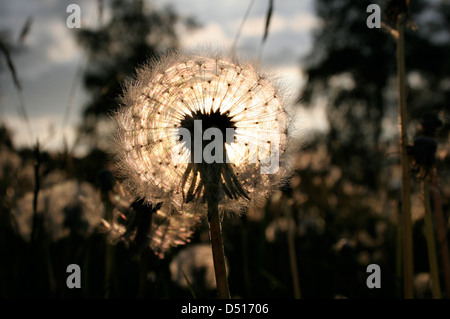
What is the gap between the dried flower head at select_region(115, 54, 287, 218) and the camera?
164 cm

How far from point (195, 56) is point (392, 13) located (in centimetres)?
98

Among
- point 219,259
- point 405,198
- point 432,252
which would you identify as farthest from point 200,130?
point 432,252

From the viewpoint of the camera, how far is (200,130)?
166 cm

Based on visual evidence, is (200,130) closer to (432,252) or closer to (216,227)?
(216,227)

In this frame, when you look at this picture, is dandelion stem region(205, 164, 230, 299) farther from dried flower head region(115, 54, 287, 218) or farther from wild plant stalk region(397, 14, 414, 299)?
wild plant stalk region(397, 14, 414, 299)

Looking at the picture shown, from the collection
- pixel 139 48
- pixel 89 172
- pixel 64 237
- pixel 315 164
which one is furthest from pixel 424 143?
pixel 139 48

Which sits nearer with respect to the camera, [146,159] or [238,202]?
[238,202]

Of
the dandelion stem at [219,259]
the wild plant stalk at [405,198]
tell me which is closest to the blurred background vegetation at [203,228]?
the wild plant stalk at [405,198]

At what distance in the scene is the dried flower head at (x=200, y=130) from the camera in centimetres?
164

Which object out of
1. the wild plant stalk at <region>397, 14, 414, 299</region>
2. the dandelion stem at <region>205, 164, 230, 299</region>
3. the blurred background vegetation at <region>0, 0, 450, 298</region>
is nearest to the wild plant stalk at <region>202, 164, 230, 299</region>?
the dandelion stem at <region>205, 164, 230, 299</region>

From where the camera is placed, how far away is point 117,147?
5.57 ft

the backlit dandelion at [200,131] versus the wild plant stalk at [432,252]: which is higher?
the backlit dandelion at [200,131]

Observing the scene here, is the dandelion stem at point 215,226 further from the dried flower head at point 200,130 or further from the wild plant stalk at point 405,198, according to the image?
the wild plant stalk at point 405,198
